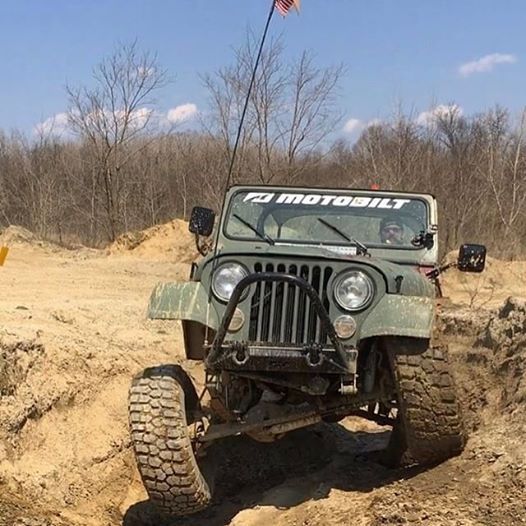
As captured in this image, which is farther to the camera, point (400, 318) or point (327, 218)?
point (327, 218)

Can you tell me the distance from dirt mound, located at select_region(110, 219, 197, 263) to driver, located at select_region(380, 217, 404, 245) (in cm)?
1291

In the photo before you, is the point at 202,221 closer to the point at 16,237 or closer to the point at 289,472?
the point at 289,472

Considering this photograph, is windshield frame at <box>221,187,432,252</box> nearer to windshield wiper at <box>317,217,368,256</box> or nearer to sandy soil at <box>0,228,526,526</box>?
windshield wiper at <box>317,217,368,256</box>

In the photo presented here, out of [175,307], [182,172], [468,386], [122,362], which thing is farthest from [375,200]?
[182,172]

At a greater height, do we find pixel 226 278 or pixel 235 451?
pixel 226 278

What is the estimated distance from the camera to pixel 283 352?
3.77m

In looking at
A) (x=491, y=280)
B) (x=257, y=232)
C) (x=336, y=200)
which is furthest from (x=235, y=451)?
(x=491, y=280)

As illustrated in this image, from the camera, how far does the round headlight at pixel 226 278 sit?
158 inches

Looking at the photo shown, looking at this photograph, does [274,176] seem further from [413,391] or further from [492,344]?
[413,391]

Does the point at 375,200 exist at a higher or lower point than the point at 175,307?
higher

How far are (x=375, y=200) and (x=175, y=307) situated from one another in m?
1.78

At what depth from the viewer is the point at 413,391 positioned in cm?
383

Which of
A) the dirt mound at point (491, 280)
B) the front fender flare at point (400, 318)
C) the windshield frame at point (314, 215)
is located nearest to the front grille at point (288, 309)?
the front fender flare at point (400, 318)

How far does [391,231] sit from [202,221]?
1223 millimetres
